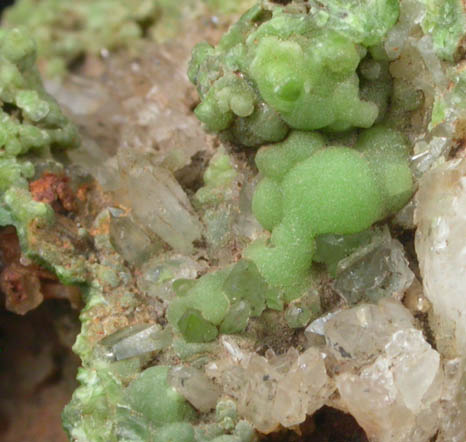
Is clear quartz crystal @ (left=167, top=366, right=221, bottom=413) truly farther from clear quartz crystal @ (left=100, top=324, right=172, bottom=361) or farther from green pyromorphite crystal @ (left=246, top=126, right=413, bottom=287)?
green pyromorphite crystal @ (left=246, top=126, right=413, bottom=287)

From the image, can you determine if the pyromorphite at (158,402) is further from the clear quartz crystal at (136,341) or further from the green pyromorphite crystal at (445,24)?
the green pyromorphite crystal at (445,24)

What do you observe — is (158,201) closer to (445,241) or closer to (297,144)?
(297,144)

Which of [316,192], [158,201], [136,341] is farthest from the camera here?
[158,201]

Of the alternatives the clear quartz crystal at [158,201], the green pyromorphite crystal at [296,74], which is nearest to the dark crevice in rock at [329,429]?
the clear quartz crystal at [158,201]

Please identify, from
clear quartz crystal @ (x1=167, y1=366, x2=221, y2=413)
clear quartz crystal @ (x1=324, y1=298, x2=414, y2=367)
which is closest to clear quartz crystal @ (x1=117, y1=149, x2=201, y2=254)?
clear quartz crystal @ (x1=167, y1=366, x2=221, y2=413)

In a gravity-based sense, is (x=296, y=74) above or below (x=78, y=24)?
above

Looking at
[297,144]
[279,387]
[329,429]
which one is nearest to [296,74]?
[297,144]

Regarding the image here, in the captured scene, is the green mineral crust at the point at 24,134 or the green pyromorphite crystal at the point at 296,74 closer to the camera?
the green pyromorphite crystal at the point at 296,74

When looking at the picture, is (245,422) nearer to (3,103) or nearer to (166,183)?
(166,183)
